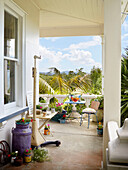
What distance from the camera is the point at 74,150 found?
12.1 ft

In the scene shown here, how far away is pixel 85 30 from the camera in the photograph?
6.84 metres

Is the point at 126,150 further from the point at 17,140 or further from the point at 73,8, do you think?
the point at 73,8

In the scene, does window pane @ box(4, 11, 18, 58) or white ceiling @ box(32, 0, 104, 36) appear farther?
white ceiling @ box(32, 0, 104, 36)

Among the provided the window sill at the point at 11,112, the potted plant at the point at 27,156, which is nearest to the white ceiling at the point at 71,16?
the window sill at the point at 11,112

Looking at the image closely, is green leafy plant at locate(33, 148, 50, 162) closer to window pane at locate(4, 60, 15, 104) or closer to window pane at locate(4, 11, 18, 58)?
window pane at locate(4, 60, 15, 104)

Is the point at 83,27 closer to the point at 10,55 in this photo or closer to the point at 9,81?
the point at 10,55

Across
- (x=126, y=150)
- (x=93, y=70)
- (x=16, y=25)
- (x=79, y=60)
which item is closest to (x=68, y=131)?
(x=16, y=25)

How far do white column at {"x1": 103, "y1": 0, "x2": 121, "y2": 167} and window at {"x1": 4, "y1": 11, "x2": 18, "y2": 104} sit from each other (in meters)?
1.85

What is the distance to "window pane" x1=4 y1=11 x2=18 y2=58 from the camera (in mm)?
3342

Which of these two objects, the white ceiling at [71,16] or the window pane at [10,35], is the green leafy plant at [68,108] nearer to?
the white ceiling at [71,16]

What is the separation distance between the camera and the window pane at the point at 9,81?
3402 millimetres

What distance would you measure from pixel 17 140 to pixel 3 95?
788 millimetres

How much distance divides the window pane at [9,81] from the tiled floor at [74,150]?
121cm

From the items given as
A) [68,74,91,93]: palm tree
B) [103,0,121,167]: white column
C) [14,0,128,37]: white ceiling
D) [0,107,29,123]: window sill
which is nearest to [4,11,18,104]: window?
[0,107,29,123]: window sill
